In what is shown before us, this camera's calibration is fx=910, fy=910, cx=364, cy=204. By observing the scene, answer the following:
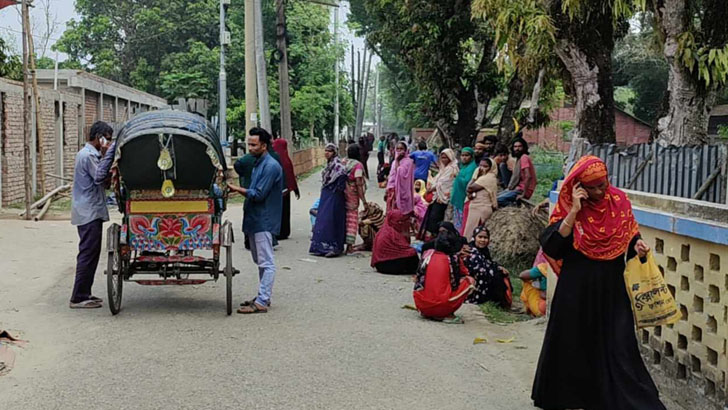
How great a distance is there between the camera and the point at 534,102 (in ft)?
61.3

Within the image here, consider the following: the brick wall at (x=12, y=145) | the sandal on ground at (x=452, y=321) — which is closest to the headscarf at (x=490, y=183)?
the sandal on ground at (x=452, y=321)

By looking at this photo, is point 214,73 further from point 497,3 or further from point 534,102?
point 497,3

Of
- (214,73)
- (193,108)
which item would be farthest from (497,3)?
(214,73)

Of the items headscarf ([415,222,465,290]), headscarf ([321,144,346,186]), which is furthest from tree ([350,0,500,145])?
headscarf ([415,222,465,290])

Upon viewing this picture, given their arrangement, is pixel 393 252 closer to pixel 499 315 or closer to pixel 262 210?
pixel 499 315

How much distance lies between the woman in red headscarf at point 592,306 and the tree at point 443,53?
15.6 m

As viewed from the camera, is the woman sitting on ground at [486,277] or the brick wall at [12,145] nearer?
the woman sitting on ground at [486,277]

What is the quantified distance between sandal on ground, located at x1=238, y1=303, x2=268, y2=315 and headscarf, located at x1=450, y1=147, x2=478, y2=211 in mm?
4707

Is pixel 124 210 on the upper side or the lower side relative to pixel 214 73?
lower

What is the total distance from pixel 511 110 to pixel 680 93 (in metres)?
10.7

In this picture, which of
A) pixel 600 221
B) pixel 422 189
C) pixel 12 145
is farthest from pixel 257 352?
pixel 12 145

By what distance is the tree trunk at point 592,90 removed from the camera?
12297 millimetres

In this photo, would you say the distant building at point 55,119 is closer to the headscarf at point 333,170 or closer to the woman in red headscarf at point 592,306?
the headscarf at point 333,170

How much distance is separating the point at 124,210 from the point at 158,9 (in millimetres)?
40786
